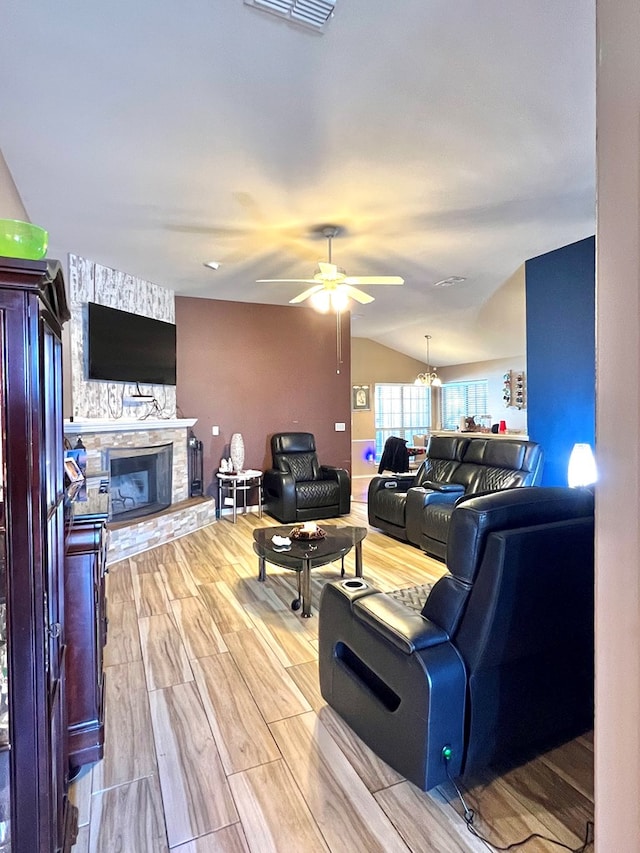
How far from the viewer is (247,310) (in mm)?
6230

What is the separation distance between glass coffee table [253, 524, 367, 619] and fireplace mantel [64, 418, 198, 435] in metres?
1.89

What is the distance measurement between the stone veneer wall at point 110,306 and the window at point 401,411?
617cm

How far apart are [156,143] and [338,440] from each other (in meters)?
4.92

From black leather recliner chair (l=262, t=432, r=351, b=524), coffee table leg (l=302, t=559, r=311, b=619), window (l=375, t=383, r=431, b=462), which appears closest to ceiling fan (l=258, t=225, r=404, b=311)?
coffee table leg (l=302, t=559, r=311, b=619)

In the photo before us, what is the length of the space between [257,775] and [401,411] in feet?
32.3

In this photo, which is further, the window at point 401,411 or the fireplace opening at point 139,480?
the window at point 401,411

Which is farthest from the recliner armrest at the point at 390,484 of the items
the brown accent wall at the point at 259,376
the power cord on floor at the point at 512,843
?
the power cord on floor at the point at 512,843

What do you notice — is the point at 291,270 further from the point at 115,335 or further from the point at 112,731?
the point at 112,731

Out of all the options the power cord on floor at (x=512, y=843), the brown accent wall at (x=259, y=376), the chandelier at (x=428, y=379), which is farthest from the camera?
the chandelier at (x=428, y=379)

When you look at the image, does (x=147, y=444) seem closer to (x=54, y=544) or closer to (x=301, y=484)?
(x=301, y=484)

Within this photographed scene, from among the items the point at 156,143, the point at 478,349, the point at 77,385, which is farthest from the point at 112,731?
the point at 478,349

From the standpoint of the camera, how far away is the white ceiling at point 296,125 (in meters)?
1.71

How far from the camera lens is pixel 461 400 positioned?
432 inches

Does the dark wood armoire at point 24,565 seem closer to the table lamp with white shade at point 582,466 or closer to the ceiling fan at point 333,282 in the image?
the ceiling fan at point 333,282
